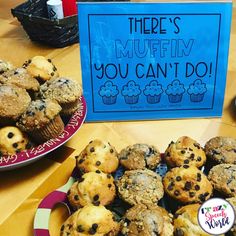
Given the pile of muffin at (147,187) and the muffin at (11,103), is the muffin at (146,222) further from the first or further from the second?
the muffin at (11,103)

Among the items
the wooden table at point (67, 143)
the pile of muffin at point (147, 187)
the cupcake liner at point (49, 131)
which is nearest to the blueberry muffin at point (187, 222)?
the pile of muffin at point (147, 187)

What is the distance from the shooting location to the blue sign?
101cm

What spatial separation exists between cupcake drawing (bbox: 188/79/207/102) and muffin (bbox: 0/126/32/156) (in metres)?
0.47

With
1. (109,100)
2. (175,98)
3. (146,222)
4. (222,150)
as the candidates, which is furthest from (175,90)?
(146,222)

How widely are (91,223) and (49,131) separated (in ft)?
0.99

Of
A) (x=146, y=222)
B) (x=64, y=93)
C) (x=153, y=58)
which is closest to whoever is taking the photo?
(x=146, y=222)

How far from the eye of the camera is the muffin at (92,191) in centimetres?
75

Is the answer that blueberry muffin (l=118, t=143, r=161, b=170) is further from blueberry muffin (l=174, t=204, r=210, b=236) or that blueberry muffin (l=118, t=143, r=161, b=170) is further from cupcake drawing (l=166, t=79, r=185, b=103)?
cupcake drawing (l=166, t=79, r=185, b=103)

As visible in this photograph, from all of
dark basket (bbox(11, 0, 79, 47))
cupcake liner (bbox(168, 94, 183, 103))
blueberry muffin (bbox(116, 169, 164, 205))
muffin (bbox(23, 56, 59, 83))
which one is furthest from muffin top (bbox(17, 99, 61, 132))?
dark basket (bbox(11, 0, 79, 47))

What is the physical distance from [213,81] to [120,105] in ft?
0.87

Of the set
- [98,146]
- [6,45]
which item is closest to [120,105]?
[98,146]

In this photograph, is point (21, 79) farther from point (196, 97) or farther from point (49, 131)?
point (196, 97)

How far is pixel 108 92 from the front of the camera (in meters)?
1.10

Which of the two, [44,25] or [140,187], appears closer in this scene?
[140,187]
